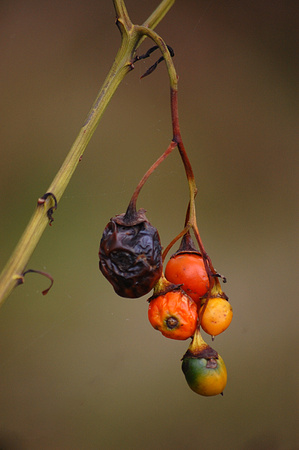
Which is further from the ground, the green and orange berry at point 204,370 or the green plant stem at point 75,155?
the green plant stem at point 75,155

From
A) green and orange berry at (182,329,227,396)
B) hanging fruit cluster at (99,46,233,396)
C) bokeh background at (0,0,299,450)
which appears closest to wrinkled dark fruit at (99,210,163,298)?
hanging fruit cluster at (99,46,233,396)

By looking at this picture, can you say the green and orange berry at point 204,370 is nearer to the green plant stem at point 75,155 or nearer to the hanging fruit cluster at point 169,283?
the hanging fruit cluster at point 169,283

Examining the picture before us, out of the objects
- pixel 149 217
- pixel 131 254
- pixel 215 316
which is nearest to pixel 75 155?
pixel 131 254

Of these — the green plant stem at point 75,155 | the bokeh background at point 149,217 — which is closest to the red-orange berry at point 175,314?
the green plant stem at point 75,155

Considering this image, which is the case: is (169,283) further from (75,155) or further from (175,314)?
(75,155)

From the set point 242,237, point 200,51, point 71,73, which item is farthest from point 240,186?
point 71,73

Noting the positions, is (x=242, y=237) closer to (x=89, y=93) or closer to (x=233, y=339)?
(x=233, y=339)

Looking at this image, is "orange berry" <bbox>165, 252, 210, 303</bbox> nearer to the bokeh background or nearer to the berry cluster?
the berry cluster
